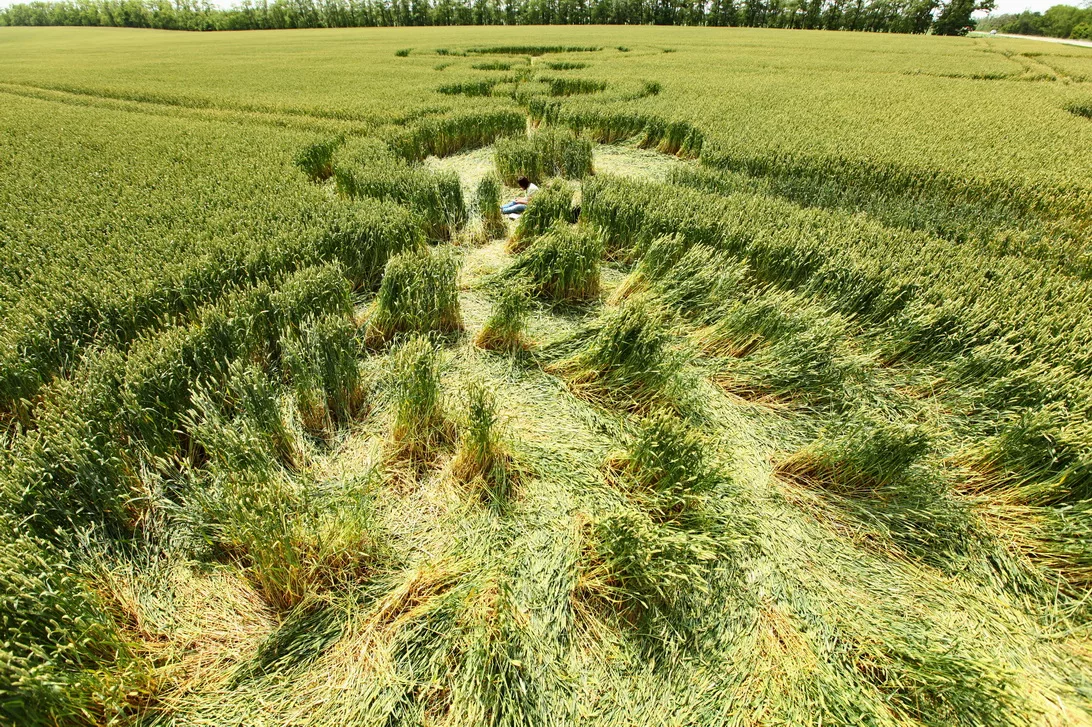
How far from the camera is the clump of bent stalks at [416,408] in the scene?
8.77ft

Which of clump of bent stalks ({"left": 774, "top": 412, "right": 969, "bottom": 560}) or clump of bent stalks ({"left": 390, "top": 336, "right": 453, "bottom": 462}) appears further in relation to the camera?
clump of bent stalks ({"left": 390, "top": 336, "right": 453, "bottom": 462})

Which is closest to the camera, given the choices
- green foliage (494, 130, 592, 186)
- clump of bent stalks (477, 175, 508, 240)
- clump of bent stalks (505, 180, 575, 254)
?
clump of bent stalks (505, 180, 575, 254)

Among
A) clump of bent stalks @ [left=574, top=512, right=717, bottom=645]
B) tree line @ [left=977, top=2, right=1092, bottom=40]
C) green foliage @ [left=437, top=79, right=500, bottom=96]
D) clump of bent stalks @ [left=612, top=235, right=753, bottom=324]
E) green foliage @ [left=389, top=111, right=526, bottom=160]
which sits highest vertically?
tree line @ [left=977, top=2, right=1092, bottom=40]

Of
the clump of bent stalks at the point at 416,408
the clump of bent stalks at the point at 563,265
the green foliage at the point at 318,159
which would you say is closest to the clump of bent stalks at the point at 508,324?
the clump of bent stalks at the point at 563,265

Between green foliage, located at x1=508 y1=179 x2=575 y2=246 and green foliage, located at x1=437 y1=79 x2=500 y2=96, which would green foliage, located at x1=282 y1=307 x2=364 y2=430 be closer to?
green foliage, located at x1=508 y1=179 x2=575 y2=246

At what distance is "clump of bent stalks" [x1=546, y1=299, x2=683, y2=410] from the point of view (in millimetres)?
3043

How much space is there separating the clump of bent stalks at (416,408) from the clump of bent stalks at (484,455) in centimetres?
28

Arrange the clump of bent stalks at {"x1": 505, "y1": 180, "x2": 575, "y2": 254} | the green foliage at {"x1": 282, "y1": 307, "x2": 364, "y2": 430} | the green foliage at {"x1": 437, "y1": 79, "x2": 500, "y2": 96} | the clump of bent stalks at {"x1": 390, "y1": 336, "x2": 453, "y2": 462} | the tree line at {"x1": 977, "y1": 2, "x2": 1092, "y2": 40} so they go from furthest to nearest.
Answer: the tree line at {"x1": 977, "y1": 2, "x2": 1092, "y2": 40} < the green foliage at {"x1": 437, "y1": 79, "x2": 500, "y2": 96} < the clump of bent stalks at {"x1": 505, "y1": 180, "x2": 575, "y2": 254} < the green foliage at {"x1": 282, "y1": 307, "x2": 364, "y2": 430} < the clump of bent stalks at {"x1": 390, "y1": 336, "x2": 453, "y2": 462}

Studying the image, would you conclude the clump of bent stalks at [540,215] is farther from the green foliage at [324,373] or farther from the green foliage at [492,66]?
the green foliage at [492,66]

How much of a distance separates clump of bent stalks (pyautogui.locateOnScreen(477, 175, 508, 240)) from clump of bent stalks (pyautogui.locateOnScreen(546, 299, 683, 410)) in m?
3.36

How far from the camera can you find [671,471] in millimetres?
2318

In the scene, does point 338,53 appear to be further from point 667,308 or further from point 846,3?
point 846,3

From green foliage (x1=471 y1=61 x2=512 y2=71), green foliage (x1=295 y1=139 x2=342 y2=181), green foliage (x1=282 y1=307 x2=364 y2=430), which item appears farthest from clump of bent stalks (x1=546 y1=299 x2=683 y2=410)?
green foliage (x1=471 y1=61 x2=512 y2=71)

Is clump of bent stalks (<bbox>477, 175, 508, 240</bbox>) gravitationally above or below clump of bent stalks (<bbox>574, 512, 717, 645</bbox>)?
above
